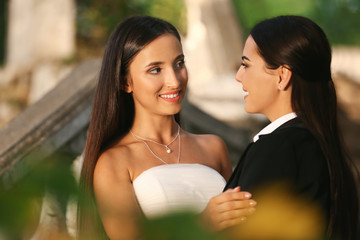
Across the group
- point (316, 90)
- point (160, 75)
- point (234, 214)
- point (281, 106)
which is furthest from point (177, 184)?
point (234, 214)

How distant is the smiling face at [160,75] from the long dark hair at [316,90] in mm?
584

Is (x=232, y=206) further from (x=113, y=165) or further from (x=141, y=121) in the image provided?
(x=141, y=121)

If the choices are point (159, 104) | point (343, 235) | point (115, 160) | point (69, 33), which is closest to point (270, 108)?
point (343, 235)

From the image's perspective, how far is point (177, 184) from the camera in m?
2.43

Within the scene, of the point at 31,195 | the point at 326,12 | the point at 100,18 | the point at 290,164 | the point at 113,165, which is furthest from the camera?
the point at 100,18

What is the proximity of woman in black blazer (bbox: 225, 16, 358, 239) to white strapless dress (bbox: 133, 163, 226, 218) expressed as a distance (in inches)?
23.9

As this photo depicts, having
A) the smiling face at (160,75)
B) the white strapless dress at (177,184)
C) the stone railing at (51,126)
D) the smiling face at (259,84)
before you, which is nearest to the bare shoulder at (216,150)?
the white strapless dress at (177,184)

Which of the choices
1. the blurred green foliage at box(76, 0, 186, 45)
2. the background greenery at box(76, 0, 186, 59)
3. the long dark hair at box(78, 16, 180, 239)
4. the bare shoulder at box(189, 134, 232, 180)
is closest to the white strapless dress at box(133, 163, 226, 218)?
the bare shoulder at box(189, 134, 232, 180)

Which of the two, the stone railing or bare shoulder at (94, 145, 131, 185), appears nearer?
bare shoulder at (94, 145, 131, 185)

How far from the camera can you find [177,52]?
94.1 inches

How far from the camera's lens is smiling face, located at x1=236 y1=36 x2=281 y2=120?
1.84 metres

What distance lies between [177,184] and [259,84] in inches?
30.5

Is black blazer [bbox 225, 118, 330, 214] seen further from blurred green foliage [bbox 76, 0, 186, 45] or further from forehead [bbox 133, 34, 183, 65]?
blurred green foliage [bbox 76, 0, 186, 45]

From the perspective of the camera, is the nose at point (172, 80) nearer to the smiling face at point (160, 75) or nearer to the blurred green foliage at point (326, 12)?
the smiling face at point (160, 75)
